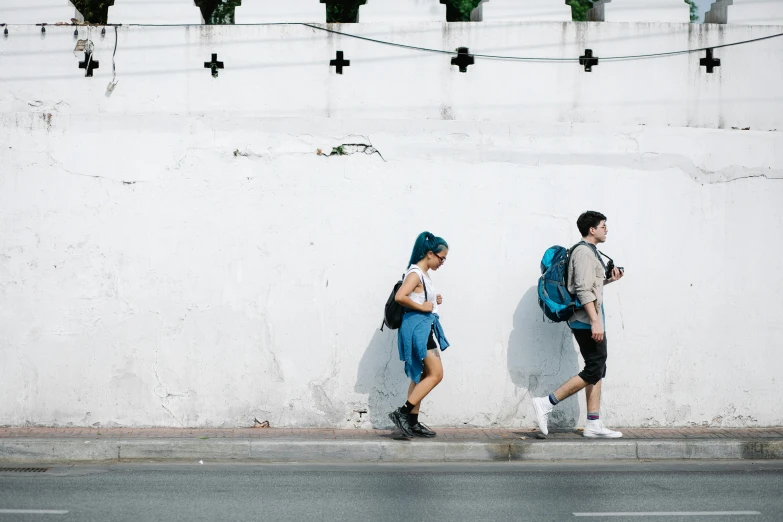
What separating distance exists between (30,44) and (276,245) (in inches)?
118

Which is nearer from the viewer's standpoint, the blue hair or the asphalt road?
the asphalt road

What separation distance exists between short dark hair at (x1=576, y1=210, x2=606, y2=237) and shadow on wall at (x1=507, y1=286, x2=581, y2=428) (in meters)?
0.98

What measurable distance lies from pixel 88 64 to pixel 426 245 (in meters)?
3.68

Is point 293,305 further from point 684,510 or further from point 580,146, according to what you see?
point 684,510

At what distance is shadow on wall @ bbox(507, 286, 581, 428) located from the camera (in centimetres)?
975

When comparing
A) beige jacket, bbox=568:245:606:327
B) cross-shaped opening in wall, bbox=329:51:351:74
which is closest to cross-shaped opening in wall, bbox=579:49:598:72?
beige jacket, bbox=568:245:606:327

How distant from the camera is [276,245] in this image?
9.61m

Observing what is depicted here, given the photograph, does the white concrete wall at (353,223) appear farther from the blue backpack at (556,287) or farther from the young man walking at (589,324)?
the young man walking at (589,324)

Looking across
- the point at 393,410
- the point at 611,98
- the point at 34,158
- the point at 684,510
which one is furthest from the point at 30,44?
the point at 684,510

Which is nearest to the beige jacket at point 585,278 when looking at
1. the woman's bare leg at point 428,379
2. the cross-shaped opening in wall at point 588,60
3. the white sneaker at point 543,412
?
the white sneaker at point 543,412

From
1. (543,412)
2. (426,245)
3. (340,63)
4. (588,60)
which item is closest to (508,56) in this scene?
(588,60)

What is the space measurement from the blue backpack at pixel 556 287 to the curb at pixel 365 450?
43.3 inches

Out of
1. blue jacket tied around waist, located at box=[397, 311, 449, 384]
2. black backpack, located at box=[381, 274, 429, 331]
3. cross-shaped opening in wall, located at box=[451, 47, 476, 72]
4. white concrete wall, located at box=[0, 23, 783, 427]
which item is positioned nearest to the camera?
blue jacket tied around waist, located at box=[397, 311, 449, 384]

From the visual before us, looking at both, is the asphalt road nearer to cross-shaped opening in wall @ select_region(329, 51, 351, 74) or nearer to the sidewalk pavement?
the sidewalk pavement
